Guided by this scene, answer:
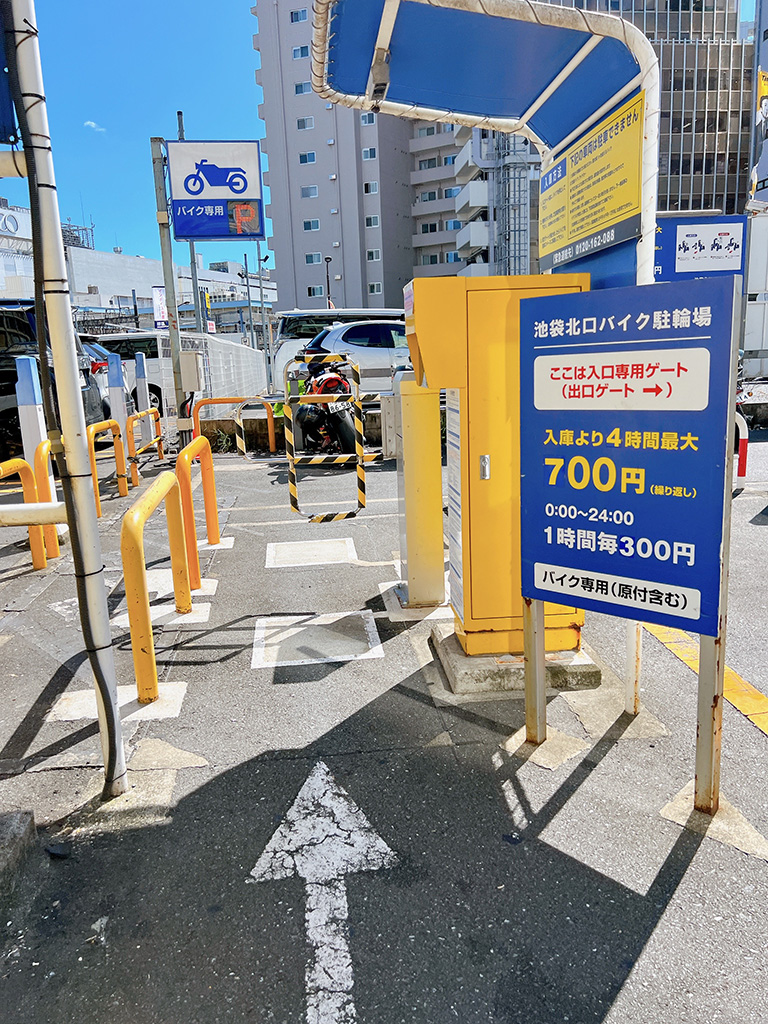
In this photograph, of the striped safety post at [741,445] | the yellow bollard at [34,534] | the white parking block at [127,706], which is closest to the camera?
the white parking block at [127,706]

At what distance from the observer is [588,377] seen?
2.69m

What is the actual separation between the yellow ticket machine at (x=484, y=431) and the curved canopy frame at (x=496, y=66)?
677 millimetres

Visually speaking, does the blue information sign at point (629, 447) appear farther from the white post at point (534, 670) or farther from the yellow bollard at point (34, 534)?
the yellow bollard at point (34, 534)

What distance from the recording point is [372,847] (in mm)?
2496

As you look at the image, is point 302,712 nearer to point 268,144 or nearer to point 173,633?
point 173,633

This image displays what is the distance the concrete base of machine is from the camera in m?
3.58

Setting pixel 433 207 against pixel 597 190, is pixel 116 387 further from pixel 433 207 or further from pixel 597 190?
pixel 433 207

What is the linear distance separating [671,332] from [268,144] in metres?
50.1

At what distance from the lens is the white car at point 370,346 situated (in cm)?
1476

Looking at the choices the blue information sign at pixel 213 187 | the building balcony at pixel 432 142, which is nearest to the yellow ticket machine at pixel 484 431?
the blue information sign at pixel 213 187

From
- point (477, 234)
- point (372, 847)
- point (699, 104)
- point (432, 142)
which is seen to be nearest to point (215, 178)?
point (372, 847)

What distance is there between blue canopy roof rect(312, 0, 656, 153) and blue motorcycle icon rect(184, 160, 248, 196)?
6.53 m

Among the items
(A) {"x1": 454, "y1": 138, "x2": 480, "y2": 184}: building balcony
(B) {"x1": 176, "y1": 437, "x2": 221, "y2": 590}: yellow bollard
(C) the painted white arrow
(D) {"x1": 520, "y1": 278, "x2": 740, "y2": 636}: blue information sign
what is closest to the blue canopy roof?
(D) {"x1": 520, "y1": 278, "x2": 740, "y2": 636}: blue information sign

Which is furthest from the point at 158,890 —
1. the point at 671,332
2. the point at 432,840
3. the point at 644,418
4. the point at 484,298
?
the point at 484,298
